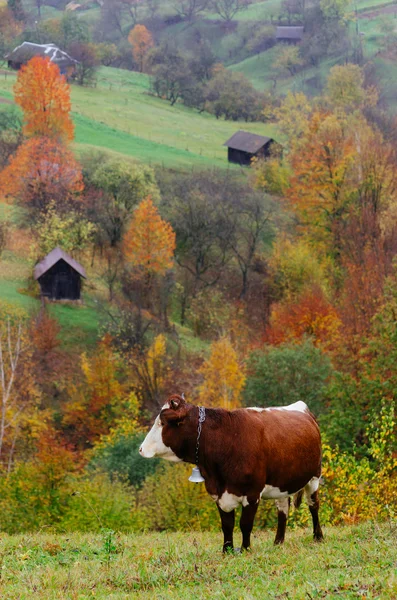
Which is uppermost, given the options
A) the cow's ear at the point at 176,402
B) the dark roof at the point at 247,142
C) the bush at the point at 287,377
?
the cow's ear at the point at 176,402

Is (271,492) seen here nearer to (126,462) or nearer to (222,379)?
(126,462)

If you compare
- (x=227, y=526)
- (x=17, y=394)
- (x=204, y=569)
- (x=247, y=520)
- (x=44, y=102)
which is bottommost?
(x=17, y=394)

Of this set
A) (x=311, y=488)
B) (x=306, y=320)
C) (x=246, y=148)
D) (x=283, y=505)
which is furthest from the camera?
(x=246, y=148)

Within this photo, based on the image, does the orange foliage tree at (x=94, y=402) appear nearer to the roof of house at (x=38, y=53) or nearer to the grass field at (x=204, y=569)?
the grass field at (x=204, y=569)

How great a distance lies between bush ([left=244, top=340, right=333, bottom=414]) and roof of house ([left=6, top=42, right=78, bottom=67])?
78.8 metres

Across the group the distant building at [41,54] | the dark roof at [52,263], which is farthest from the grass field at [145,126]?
the dark roof at [52,263]

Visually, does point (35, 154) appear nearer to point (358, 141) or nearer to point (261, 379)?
point (358, 141)

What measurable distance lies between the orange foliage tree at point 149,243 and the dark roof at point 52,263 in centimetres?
550

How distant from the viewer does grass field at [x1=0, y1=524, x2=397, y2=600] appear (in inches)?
351

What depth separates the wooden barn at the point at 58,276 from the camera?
2095 inches

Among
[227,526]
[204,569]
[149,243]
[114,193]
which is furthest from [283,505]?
[114,193]

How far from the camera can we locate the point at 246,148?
89.1 meters

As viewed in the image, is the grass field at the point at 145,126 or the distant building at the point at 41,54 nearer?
the grass field at the point at 145,126

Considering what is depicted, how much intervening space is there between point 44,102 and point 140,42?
3008 inches
